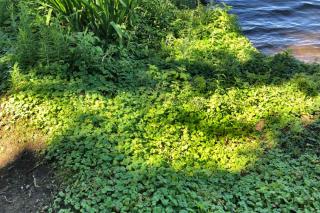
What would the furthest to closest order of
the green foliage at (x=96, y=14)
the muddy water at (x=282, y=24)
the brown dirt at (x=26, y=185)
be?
the muddy water at (x=282, y=24) → the green foliage at (x=96, y=14) → the brown dirt at (x=26, y=185)

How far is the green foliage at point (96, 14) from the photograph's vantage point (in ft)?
17.4

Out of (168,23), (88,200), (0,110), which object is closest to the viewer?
(88,200)

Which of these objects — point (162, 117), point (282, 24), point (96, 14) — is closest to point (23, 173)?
point (162, 117)

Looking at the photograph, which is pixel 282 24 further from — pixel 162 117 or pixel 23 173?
pixel 23 173

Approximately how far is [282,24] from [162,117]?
16.6 ft

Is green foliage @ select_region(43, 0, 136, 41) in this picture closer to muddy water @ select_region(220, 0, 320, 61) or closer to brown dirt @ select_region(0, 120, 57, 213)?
brown dirt @ select_region(0, 120, 57, 213)

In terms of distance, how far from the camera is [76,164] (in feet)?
12.5

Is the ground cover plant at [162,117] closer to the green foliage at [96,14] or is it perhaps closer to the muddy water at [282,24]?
the green foliage at [96,14]

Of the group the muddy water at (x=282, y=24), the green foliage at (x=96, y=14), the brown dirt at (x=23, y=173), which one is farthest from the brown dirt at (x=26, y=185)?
the muddy water at (x=282, y=24)

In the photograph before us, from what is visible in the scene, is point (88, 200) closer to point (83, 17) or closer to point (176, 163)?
point (176, 163)

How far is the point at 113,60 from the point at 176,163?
187cm

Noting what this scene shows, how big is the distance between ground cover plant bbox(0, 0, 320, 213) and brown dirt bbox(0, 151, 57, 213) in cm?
12

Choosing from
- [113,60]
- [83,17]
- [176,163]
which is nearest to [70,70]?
[113,60]

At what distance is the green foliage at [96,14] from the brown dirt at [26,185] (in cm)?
206
